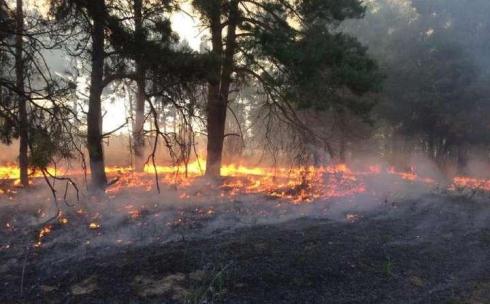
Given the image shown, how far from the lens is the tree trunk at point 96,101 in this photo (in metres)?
7.29

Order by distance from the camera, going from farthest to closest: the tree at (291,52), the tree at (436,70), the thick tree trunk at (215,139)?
the tree at (436,70)
the thick tree trunk at (215,139)
the tree at (291,52)

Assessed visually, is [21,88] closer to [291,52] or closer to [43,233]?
[43,233]

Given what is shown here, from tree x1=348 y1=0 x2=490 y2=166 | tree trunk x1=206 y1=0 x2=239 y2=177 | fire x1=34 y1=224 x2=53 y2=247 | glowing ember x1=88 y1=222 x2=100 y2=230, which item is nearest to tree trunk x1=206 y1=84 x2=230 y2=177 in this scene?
tree trunk x1=206 y1=0 x2=239 y2=177

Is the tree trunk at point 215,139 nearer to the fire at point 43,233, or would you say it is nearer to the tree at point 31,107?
the fire at point 43,233

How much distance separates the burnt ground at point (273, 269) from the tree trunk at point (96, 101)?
2042mm

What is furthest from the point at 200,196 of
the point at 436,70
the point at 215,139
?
the point at 436,70

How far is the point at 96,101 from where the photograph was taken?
374 inches

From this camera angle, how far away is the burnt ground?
570 centimetres

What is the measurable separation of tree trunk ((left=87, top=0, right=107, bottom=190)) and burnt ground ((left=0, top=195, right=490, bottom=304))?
2042 mm

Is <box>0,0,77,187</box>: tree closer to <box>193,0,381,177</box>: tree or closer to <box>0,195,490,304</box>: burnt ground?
<box>0,195,490,304</box>: burnt ground

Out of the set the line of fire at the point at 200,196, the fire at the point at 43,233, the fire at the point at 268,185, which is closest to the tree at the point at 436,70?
the line of fire at the point at 200,196

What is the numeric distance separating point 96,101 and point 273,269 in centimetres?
536

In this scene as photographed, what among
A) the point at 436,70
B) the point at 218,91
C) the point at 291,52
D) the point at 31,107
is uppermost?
the point at 436,70

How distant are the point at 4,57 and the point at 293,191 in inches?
311
